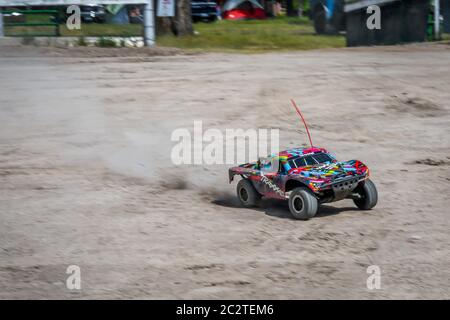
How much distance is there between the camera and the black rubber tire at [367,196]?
11.5 m

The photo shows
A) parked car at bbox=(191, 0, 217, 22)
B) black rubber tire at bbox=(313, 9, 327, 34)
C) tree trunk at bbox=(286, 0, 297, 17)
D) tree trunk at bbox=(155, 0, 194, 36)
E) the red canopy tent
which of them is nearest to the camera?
tree trunk at bbox=(155, 0, 194, 36)

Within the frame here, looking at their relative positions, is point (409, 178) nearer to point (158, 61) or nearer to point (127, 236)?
point (127, 236)

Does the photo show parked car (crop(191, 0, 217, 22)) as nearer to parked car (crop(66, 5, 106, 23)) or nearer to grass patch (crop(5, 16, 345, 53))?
grass patch (crop(5, 16, 345, 53))

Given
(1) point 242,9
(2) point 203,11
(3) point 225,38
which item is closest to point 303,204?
(3) point 225,38

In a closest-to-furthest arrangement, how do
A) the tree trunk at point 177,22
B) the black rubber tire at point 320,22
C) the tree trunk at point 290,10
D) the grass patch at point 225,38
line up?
1. the grass patch at point 225,38
2. the tree trunk at point 177,22
3. the black rubber tire at point 320,22
4. the tree trunk at point 290,10

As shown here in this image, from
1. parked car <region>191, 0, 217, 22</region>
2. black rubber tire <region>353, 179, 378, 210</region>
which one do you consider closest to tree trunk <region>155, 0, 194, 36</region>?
parked car <region>191, 0, 217, 22</region>

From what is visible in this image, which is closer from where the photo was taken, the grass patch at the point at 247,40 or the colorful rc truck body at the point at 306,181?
the colorful rc truck body at the point at 306,181

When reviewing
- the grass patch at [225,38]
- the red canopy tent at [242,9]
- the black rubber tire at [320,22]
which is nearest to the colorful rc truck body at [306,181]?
the grass patch at [225,38]

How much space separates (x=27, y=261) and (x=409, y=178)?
6541mm

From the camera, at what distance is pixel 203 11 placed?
1614 inches

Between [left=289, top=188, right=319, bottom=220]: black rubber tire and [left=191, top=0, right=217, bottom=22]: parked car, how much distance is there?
3075 centimetres

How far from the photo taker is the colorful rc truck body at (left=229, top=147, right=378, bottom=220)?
10938 millimetres

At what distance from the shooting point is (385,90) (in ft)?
64.3

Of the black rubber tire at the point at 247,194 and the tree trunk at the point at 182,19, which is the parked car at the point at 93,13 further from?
the black rubber tire at the point at 247,194
